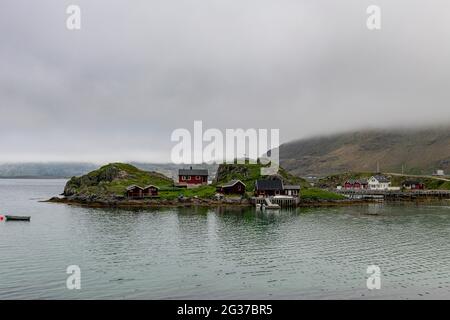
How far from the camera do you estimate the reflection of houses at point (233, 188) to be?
456 ft

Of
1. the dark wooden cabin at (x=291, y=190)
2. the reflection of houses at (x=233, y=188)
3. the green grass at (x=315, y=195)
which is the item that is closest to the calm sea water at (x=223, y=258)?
the green grass at (x=315, y=195)

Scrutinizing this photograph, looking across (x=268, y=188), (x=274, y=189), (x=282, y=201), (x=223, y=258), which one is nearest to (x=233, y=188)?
(x=268, y=188)

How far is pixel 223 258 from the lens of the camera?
169ft

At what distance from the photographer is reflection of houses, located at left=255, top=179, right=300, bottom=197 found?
137125mm

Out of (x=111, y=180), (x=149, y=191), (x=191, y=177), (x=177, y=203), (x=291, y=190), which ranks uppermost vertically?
(x=191, y=177)

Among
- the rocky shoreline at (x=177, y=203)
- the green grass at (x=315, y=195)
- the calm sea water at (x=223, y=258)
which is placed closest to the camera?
the calm sea water at (x=223, y=258)

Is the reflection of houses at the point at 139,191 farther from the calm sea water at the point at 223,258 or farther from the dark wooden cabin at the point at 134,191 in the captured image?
the calm sea water at the point at 223,258

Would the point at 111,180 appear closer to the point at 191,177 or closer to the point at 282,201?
the point at 191,177

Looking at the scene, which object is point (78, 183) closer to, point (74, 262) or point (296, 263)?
point (74, 262)

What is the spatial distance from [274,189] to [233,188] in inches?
537

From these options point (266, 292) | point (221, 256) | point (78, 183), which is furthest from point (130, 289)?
point (78, 183)

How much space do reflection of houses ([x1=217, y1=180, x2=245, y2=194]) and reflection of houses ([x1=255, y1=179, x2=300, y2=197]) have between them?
548cm

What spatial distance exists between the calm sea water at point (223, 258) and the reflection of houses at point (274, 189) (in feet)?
157

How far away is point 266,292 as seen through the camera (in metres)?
38.0
